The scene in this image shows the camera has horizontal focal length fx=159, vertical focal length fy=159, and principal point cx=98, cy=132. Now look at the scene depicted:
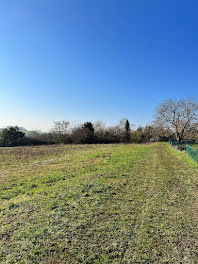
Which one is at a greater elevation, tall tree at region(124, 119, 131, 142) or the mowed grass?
tall tree at region(124, 119, 131, 142)

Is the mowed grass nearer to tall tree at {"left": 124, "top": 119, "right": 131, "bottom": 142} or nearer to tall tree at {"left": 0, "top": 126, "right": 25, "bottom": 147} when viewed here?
tall tree at {"left": 0, "top": 126, "right": 25, "bottom": 147}

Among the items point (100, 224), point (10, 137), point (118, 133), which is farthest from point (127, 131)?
point (100, 224)

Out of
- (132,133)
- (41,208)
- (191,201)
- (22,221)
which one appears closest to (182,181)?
(191,201)

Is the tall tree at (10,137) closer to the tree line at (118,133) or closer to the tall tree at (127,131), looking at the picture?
the tree line at (118,133)

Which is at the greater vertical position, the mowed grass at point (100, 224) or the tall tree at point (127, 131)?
the tall tree at point (127, 131)

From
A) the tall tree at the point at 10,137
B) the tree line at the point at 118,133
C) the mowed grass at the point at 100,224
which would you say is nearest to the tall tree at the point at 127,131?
the tree line at the point at 118,133

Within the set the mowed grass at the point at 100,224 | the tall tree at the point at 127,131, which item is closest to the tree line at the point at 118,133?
the tall tree at the point at 127,131

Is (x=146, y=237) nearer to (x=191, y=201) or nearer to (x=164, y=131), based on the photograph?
(x=191, y=201)

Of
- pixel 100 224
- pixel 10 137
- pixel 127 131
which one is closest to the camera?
pixel 100 224

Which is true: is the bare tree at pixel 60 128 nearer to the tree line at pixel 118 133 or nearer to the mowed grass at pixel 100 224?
A: the tree line at pixel 118 133

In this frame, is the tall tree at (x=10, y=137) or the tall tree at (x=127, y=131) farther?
the tall tree at (x=127, y=131)

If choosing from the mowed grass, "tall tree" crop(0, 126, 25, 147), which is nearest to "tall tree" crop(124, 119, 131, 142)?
"tall tree" crop(0, 126, 25, 147)

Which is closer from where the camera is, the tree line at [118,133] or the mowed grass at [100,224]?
the mowed grass at [100,224]

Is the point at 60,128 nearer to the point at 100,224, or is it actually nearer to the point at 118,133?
the point at 118,133
